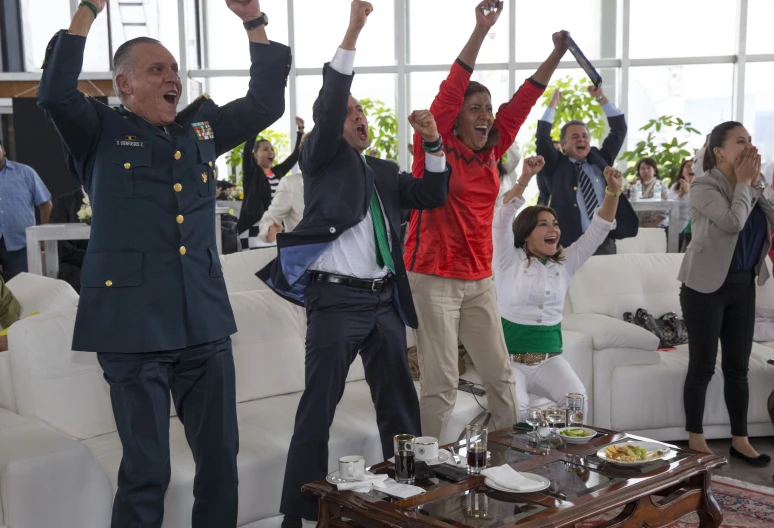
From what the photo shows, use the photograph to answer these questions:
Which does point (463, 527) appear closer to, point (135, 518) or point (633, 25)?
point (135, 518)

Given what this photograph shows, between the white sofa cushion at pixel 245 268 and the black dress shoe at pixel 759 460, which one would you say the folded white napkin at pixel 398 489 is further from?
the black dress shoe at pixel 759 460

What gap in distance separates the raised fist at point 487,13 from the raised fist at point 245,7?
98cm

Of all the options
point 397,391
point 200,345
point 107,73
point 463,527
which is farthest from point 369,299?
point 107,73

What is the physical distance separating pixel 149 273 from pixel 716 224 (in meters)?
2.39

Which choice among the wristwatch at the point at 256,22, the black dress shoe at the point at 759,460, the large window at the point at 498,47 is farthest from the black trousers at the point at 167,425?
the large window at the point at 498,47

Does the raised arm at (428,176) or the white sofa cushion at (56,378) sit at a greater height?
the raised arm at (428,176)

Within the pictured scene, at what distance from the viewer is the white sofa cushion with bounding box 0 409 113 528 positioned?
2283 millimetres

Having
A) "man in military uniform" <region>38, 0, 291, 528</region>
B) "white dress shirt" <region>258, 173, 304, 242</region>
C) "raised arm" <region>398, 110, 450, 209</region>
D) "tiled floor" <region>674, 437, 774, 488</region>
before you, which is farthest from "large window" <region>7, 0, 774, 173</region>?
"man in military uniform" <region>38, 0, 291, 528</region>

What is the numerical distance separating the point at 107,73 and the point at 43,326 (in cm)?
850

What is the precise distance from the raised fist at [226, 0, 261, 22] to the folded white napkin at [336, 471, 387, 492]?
1.22 m

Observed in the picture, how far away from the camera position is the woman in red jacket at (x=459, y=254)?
289 cm

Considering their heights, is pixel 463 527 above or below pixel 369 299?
below

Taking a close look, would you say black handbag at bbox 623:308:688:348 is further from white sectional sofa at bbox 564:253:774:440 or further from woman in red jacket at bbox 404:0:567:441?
woman in red jacket at bbox 404:0:567:441

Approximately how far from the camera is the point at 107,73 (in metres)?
10.5
